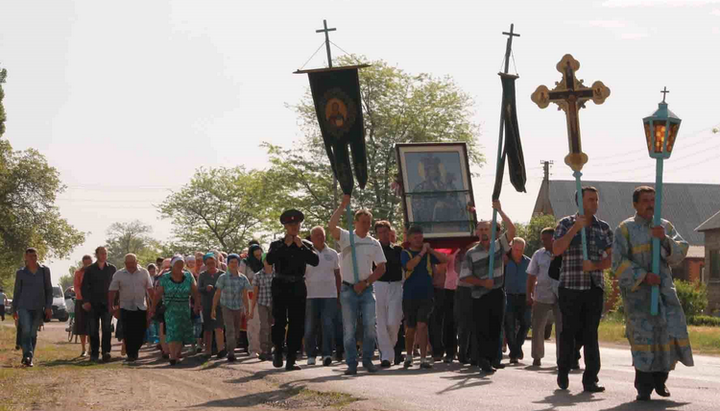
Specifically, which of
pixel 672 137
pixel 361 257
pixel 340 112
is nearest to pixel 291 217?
pixel 361 257

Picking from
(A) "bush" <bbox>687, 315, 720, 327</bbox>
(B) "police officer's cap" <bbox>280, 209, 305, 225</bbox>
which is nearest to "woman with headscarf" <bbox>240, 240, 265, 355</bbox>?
(B) "police officer's cap" <bbox>280, 209, 305, 225</bbox>

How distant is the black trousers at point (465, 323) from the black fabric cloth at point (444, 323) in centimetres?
14

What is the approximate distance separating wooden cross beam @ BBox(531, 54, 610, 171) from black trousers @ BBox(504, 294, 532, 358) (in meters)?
5.67

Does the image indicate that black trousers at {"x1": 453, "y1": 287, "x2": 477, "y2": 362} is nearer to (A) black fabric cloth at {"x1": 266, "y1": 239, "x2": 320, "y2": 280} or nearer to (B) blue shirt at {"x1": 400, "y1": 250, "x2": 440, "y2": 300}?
(B) blue shirt at {"x1": 400, "y1": 250, "x2": 440, "y2": 300}

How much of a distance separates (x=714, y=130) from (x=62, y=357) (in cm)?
1972

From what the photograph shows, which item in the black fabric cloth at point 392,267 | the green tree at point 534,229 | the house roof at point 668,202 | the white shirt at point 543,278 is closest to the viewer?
the black fabric cloth at point 392,267

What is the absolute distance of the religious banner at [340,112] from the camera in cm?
1595

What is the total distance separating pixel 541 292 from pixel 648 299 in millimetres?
5963

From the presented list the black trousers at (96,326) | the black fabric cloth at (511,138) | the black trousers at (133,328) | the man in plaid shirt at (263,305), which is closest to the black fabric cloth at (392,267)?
the black fabric cloth at (511,138)

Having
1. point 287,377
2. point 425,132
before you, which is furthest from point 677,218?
point 287,377

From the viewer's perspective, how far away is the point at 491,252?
49.4 feet

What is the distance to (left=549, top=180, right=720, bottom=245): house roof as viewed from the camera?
3871 inches

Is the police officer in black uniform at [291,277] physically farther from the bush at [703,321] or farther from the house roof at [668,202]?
the house roof at [668,202]

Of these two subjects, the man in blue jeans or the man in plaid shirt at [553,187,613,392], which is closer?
the man in plaid shirt at [553,187,613,392]
